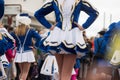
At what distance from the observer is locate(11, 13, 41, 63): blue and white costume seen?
382 inches

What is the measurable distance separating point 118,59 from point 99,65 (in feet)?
2.79

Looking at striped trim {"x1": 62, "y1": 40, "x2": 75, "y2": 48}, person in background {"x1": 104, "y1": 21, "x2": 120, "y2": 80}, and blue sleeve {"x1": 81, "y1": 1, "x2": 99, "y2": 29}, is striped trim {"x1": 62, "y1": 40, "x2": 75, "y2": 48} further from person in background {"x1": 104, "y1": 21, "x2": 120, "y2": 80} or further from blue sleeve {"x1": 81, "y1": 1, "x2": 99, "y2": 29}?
person in background {"x1": 104, "y1": 21, "x2": 120, "y2": 80}

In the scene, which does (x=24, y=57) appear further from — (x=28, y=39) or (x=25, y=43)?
(x=28, y=39)

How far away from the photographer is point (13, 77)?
419 inches

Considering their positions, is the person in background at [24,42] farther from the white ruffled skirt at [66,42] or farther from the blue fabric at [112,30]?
the white ruffled skirt at [66,42]

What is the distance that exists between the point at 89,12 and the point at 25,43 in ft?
13.8

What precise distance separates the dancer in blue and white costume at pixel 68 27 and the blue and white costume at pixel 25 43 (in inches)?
155

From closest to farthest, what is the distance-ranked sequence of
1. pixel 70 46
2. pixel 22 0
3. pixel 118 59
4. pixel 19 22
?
1. pixel 70 46
2. pixel 118 59
3. pixel 19 22
4. pixel 22 0

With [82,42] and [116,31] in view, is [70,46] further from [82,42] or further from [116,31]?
[116,31]

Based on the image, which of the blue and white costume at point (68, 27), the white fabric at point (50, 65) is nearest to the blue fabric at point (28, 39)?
the white fabric at point (50, 65)

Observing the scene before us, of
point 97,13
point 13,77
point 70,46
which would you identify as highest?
point 97,13

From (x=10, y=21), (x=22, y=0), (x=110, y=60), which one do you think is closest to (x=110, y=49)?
(x=110, y=60)

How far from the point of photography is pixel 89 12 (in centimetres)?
582

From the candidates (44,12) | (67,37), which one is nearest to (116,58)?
(67,37)
